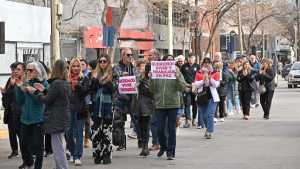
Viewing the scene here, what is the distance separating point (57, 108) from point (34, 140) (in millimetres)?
840

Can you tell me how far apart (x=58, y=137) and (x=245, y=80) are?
1238 centimetres

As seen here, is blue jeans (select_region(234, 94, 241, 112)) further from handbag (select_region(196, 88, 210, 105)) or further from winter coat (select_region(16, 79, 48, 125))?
winter coat (select_region(16, 79, 48, 125))

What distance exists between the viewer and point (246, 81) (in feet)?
73.8

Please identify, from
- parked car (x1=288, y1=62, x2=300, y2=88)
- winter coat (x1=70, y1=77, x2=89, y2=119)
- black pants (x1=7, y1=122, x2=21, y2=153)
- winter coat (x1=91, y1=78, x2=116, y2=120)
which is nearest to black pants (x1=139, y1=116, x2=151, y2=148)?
winter coat (x1=91, y1=78, x2=116, y2=120)

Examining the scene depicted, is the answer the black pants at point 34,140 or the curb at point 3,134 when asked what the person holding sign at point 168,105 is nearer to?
the black pants at point 34,140

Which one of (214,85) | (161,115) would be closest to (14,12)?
(214,85)

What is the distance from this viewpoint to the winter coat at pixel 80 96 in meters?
12.7

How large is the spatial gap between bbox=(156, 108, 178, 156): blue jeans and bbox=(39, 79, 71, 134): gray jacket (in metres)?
2.88

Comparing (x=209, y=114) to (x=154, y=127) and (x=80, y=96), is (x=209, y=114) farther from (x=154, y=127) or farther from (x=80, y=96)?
(x=80, y=96)

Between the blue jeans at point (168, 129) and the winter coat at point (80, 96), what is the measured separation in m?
1.52

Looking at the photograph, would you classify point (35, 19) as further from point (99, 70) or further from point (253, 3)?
point (253, 3)

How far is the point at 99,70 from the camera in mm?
12742

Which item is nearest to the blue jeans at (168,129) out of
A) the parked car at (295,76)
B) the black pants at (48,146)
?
the black pants at (48,146)

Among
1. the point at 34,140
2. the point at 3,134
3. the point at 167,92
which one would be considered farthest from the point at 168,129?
the point at 3,134
